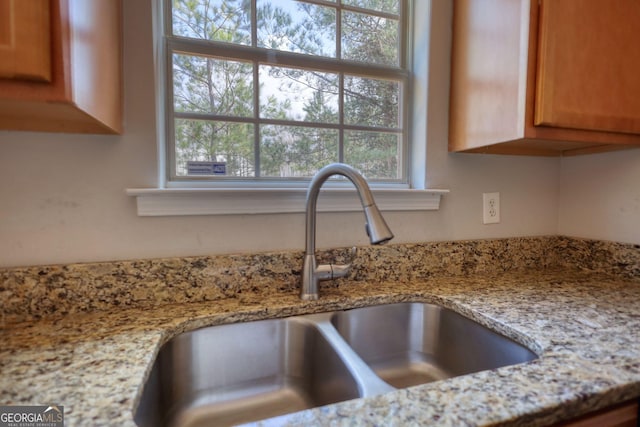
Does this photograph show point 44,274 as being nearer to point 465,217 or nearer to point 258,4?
point 258,4

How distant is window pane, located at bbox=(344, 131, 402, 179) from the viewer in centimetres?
113

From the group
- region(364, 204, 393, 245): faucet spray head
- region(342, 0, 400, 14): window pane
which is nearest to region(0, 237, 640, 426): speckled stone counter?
region(364, 204, 393, 245): faucet spray head

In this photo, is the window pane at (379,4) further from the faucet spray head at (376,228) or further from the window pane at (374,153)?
the faucet spray head at (376,228)

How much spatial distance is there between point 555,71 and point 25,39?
1.13m

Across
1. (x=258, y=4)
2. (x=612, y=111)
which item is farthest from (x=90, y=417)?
(x=612, y=111)

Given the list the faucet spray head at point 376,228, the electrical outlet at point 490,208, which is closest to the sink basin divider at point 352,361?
the faucet spray head at point 376,228

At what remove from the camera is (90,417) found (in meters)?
0.42

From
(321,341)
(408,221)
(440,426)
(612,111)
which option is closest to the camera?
(440,426)

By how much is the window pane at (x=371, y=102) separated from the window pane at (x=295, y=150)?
4.3 inches

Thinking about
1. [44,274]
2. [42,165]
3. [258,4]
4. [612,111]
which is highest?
[258,4]

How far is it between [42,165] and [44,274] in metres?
0.26

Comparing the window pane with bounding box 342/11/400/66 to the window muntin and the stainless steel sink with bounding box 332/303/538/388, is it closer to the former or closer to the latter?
the window muntin

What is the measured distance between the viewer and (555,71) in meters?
0.84

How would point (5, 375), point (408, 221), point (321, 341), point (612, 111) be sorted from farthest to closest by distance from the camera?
point (408, 221) → point (612, 111) → point (321, 341) → point (5, 375)
